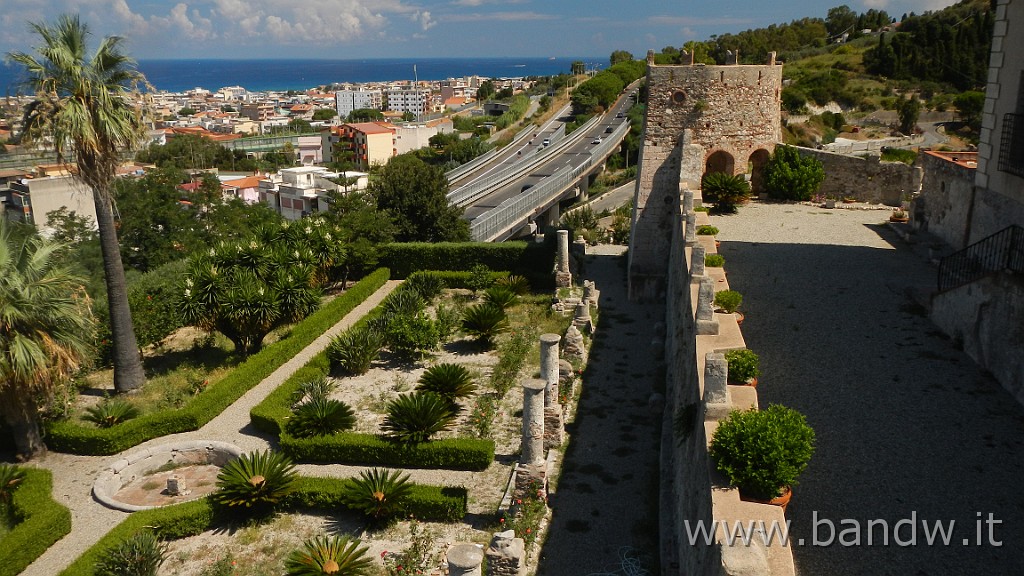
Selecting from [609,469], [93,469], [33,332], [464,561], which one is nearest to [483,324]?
[609,469]

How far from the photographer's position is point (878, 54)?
57.9 m

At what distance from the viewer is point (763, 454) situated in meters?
6.71

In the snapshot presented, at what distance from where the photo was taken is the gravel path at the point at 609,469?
38.0ft

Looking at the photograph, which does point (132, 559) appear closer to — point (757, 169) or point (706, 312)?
point (706, 312)

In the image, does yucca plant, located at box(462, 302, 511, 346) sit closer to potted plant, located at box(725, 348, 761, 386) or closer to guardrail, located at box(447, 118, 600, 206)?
potted plant, located at box(725, 348, 761, 386)

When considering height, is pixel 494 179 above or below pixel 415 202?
below

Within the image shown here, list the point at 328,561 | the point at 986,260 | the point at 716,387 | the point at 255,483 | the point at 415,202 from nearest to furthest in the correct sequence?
the point at 716,387 < the point at 328,561 < the point at 255,483 < the point at 986,260 < the point at 415,202

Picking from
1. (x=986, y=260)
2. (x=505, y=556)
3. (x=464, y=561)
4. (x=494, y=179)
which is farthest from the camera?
(x=494, y=179)

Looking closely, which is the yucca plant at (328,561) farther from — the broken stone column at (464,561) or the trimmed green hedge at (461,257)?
the trimmed green hedge at (461,257)

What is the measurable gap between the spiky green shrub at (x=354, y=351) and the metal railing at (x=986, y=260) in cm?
1403

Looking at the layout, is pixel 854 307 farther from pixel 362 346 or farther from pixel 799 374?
pixel 362 346

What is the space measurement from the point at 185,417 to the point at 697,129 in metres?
17.3

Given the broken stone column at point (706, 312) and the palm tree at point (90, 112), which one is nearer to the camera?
the broken stone column at point (706, 312)

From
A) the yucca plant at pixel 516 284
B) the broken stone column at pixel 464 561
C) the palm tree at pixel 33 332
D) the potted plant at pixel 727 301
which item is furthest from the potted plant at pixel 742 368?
the yucca plant at pixel 516 284
